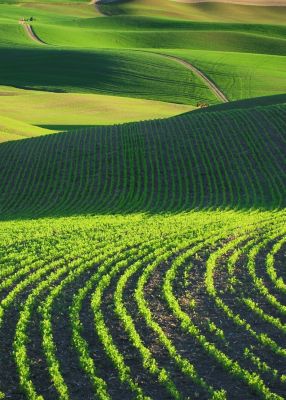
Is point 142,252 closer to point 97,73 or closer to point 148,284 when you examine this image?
point 148,284

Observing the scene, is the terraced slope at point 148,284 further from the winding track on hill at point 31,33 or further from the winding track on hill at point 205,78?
the winding track on hill at point 31,33

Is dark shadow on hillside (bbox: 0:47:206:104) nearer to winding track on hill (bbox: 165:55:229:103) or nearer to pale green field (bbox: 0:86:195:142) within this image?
winding track on hill (bbox: 165:55:229:103)

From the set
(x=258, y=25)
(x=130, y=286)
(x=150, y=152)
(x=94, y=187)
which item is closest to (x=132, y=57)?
(x=258, y=25)

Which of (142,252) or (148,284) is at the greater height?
(142,252)

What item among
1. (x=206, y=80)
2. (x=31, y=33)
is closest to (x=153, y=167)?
(x=206, y=80)

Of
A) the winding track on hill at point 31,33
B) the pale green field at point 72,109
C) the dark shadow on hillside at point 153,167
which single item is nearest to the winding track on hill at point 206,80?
the pale green field at point 72,109

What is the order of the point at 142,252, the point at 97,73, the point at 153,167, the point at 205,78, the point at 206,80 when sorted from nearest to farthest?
the point at 142,252 < the point at 153,167 < the point at 206,80 < the point at 205,78 < the point at 97,73

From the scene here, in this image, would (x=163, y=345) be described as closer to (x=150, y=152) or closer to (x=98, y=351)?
(x=98, y=351)
